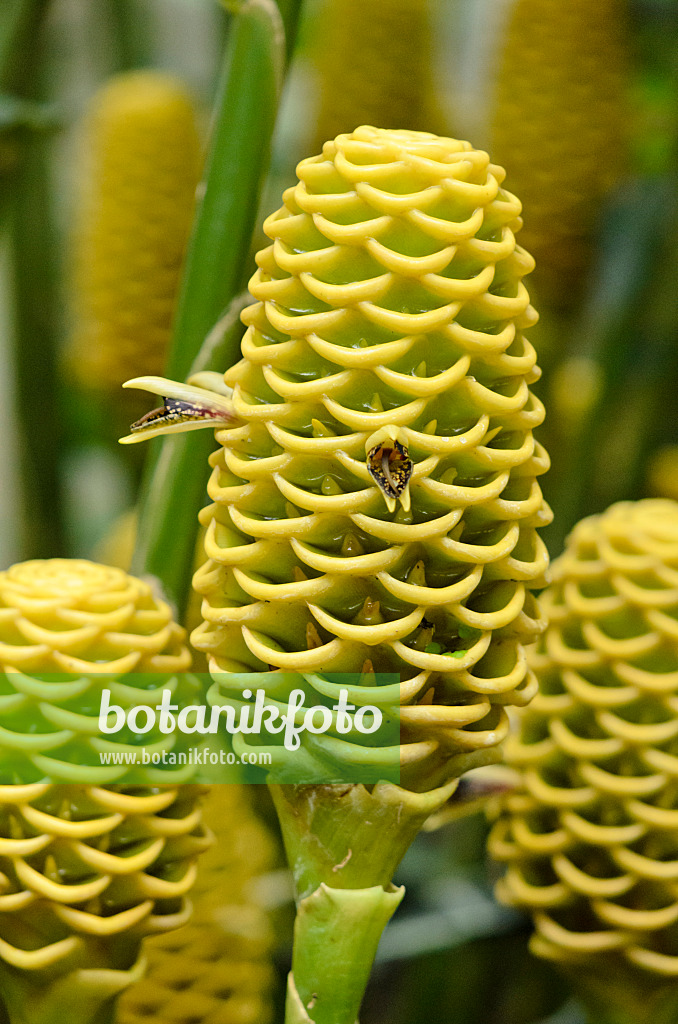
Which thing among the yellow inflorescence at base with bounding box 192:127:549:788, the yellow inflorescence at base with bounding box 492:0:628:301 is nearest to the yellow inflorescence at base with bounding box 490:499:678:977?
the yellow inflorescence at base with bounding box 192:127:549:788

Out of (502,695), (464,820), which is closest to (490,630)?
(502,695)

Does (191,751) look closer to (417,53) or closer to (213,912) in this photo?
(213,912)

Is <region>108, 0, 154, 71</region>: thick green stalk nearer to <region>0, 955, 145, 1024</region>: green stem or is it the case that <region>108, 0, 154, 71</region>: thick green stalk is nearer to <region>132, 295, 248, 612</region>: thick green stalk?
<region>132, 295, 248, 612</region>: thick green stalk

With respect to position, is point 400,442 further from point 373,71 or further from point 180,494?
point 373,71

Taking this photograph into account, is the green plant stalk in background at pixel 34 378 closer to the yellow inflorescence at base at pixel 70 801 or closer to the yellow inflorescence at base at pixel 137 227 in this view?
the yellow inflorescence at base at pixel 137 227

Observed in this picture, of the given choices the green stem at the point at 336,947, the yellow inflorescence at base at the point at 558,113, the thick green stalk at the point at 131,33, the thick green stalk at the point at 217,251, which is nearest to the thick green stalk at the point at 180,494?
the thick green stalk at the point at 217,251
